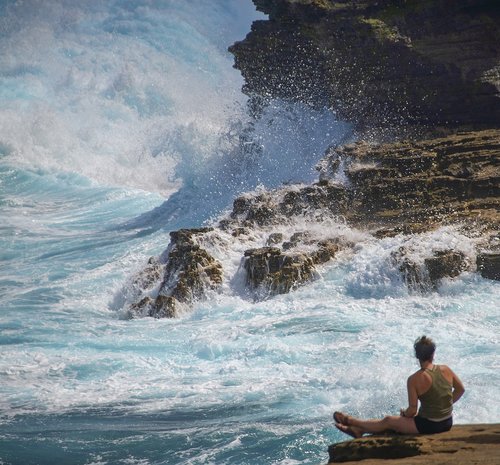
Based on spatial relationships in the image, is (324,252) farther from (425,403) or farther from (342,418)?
(425,403)

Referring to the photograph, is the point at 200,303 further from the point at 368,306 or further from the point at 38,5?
the point at 38,5

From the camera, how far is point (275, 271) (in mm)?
14875

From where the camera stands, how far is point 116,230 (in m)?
23.4

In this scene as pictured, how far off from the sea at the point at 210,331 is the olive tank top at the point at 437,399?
73.8 inches

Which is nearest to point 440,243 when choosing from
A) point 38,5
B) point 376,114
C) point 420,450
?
point 376,114

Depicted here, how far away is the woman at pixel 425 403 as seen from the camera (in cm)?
643

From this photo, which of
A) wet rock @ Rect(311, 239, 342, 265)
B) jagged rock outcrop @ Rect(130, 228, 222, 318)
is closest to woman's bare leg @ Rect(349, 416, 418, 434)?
jagged rock outcrop @ Rect(130, 228, 222, 318)

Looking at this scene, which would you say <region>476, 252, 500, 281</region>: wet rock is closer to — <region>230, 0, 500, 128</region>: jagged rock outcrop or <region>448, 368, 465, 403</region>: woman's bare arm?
<region>230, 0, 500, 128</region>: jagged rock outcrop

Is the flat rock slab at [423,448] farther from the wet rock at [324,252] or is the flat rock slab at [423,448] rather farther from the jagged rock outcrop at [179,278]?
the wet rock at [324,252]

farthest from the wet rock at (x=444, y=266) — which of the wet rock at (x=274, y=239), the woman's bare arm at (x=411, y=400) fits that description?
the woman's bare arm at (x=411, y=400)

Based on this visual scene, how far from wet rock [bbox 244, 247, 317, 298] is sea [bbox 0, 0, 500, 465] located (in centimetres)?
25

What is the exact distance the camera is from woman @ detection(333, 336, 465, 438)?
643cm

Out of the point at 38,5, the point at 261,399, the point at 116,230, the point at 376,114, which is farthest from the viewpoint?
the point at 38,5

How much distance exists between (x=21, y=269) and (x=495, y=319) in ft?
36.5
